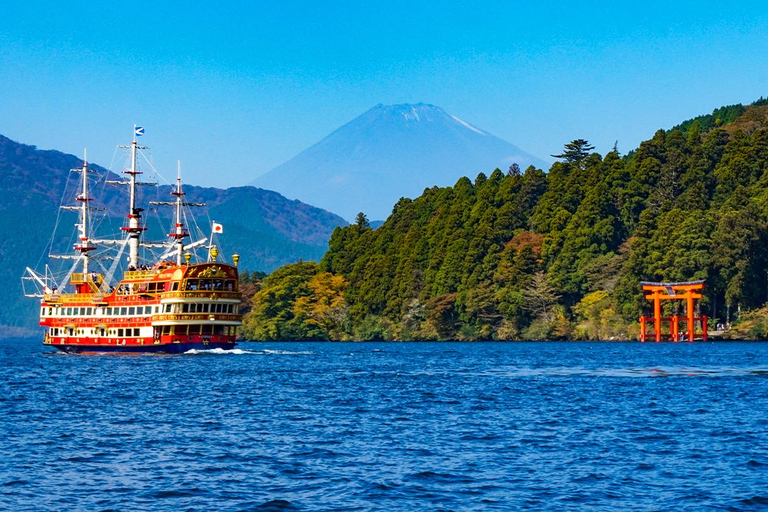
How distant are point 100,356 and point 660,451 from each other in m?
83.1

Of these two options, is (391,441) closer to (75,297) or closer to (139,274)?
(139,274)

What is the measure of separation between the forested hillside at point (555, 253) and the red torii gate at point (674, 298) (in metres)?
3.58

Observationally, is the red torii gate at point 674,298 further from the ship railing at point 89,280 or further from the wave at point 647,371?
the ship railing at point 89,280

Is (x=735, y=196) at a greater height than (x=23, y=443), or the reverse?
(x=735, y=196)

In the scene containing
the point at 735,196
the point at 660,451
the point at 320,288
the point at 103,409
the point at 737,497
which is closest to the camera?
the point at 737,497

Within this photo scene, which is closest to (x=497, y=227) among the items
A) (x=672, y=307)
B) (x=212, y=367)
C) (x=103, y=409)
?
(x=672, y=307)

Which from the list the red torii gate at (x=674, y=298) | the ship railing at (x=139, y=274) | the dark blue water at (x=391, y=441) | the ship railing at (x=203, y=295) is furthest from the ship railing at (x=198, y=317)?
the red torii gate at (x=674, y=298)

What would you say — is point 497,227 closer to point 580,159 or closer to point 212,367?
point 580,159

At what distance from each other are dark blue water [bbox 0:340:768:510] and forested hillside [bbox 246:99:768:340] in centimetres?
5719

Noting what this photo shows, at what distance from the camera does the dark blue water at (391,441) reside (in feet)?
102

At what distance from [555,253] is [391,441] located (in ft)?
373

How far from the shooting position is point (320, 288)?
175m

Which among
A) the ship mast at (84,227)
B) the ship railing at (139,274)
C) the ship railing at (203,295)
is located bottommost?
the ship railing at (203,295)

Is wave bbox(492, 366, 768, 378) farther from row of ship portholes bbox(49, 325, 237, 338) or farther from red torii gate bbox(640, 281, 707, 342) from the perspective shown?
red torii gate bbox(640, 281, 707, 342)
